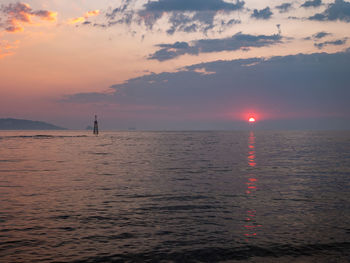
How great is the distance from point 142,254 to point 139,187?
13.4 meters

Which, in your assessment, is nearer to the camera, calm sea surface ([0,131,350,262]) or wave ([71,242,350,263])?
wave ([71,242,350,263])

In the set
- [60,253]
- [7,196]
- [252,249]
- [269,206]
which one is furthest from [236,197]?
[7,196]

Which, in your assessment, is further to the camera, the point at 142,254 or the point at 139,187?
the point at 139,187

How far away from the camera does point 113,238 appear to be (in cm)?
1215

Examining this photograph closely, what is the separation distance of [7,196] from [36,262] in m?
11.9

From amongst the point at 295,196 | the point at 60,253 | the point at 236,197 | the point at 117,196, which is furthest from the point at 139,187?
the point at 60,253

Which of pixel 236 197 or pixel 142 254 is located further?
pixel 236 197

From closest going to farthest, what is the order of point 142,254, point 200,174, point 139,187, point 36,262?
point 36,262 < point 142,254 < point 139,187 < point 200,174

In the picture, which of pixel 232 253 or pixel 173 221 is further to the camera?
pixel 173 221

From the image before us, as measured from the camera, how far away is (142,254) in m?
10.6

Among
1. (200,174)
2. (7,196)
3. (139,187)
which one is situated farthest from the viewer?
(200,174)

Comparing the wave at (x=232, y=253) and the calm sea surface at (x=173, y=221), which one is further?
the calm sea surface at (x=173, y=221)

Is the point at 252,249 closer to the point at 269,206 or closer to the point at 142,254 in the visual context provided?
the point at 142,254

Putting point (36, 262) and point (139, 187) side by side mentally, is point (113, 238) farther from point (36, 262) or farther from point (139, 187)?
point (139, 187)
